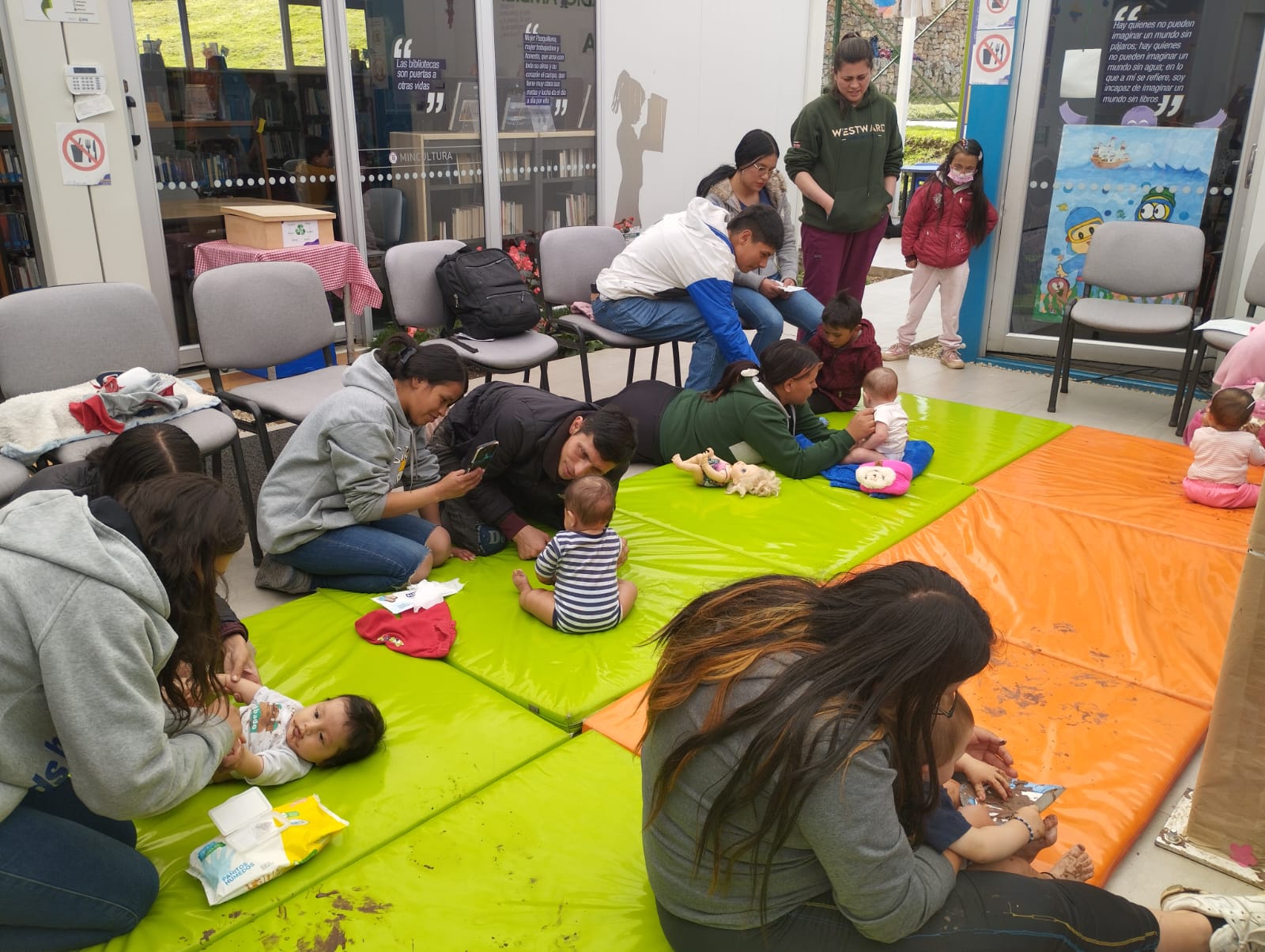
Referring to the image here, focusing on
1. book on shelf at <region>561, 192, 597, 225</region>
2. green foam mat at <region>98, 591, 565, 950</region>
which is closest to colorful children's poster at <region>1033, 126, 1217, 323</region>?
book on shelf at <region>561, 192, 597, 225</region>

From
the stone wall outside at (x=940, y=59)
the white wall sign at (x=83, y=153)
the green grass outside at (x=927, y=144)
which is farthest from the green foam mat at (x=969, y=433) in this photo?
the stone wall outside at (x=940, y=59)

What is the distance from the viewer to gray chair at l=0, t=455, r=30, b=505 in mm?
2871

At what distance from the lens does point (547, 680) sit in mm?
2740

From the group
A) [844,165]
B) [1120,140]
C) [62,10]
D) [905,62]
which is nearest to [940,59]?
[905,62]

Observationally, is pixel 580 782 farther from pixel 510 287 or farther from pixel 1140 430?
pixel 1140 430

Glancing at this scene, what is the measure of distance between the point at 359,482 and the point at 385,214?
3.58 metres

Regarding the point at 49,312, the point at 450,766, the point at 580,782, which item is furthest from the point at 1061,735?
the point at 49,312

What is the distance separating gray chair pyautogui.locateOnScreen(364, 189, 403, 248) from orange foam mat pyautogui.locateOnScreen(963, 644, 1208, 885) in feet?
15.4

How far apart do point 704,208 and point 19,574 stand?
397cm

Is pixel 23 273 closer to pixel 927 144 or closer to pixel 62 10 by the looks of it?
pixel 62 10

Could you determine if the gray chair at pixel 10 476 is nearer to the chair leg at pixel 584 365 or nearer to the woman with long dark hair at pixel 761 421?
the woman with long dark hair at pixel 761 421

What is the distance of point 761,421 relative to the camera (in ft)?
13.7

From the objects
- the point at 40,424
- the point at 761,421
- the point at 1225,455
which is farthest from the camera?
the point at 761,421

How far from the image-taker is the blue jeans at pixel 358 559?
10.6 ft
